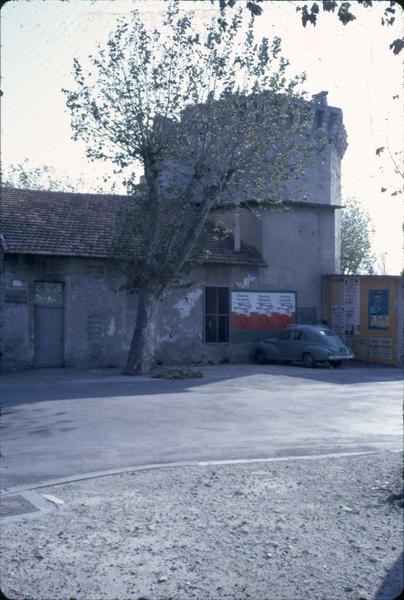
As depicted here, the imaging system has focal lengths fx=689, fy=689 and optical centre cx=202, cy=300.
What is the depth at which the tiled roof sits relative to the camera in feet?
71.2

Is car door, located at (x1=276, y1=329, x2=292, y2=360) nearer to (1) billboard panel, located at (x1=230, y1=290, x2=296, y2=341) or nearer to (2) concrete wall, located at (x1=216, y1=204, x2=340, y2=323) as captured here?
(1) billboard panel, located at (x1=230, y1=290, x2=296, y2=341)

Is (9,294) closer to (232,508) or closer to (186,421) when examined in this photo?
(186,421)

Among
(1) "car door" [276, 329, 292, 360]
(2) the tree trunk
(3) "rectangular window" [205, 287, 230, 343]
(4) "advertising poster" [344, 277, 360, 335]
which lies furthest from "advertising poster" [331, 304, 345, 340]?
(2) the tree trunk

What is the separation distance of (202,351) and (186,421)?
1328cm

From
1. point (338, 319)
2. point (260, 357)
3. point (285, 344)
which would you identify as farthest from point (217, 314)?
point (338, 319)

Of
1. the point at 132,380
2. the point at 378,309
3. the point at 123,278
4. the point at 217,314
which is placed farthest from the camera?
the point at 378,309

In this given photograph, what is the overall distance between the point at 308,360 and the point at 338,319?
155 inches

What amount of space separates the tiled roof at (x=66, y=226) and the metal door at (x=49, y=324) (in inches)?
49.7

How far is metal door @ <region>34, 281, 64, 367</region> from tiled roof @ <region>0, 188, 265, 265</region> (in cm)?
126

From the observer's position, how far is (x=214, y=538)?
5.22 metres

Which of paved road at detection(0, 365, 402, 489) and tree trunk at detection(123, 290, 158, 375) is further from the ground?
tree trunk at detection(123, 290, 158, 375)

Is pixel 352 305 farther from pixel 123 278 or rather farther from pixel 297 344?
pixel 123 278

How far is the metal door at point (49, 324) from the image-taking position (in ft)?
70.9

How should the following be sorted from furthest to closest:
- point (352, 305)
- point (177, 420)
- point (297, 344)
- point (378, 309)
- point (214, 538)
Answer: point (352, 305) < point (378, 309) < point (297, 344) < point (177, 420) < point (214, 538)
